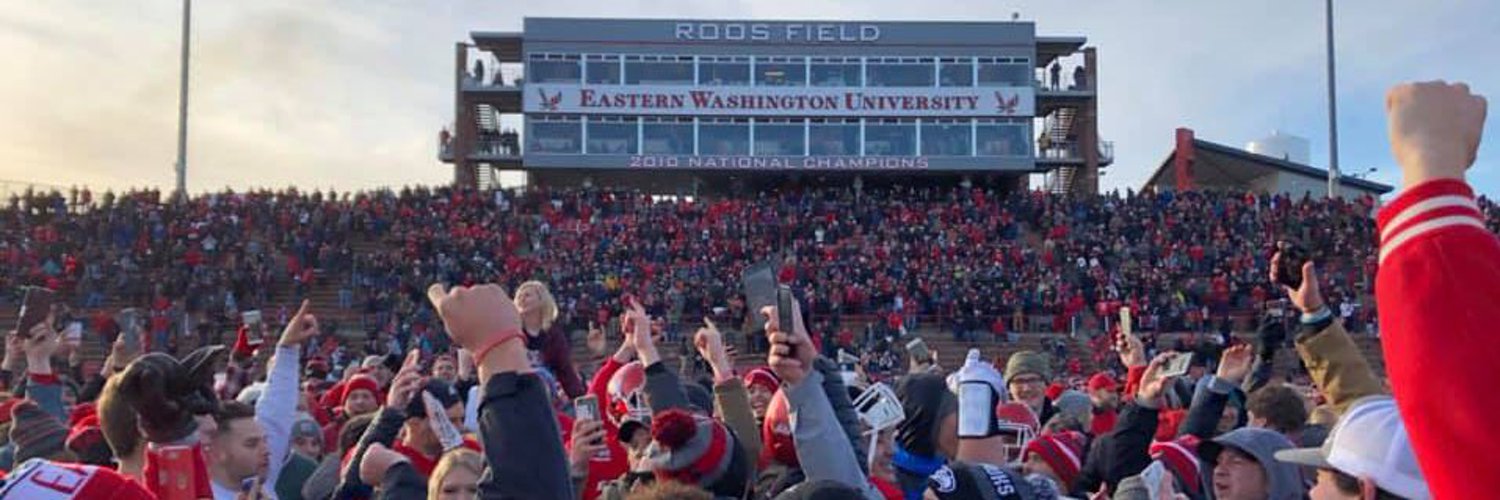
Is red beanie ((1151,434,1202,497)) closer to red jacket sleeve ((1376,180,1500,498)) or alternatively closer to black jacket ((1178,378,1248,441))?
black jacket ((1178,378,1248,441))

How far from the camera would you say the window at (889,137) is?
44344 mm

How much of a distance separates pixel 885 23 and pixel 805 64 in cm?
293

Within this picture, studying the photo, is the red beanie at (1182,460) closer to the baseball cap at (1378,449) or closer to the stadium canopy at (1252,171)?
the baseball cap at (1378,449)

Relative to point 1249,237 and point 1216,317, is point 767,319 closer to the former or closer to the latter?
point 1216,317

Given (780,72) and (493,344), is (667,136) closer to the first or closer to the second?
(780,72)

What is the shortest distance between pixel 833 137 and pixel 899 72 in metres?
3.21

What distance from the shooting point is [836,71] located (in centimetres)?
4528

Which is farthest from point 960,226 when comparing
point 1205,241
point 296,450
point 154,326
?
point 296,450

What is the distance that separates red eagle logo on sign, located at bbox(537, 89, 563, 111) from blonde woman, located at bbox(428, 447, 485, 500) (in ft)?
133

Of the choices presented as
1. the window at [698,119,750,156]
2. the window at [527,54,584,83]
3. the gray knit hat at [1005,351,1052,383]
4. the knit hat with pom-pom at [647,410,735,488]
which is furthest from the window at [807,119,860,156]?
the knit hat with pom-pom at [647,410,735,488]

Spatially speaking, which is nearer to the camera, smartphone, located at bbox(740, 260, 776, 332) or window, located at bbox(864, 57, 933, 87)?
smartphone, located at bbox(740, 260, 776, 332)

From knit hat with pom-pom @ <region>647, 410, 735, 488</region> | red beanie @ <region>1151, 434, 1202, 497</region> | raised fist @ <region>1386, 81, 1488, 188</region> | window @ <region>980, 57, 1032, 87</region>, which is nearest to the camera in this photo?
raised fist @ <region>1386, 81, 1488, 188</region>

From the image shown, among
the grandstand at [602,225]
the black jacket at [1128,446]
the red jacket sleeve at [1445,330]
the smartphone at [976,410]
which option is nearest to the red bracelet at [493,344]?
the smartphone at [976,410]

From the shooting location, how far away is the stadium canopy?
47906mm
